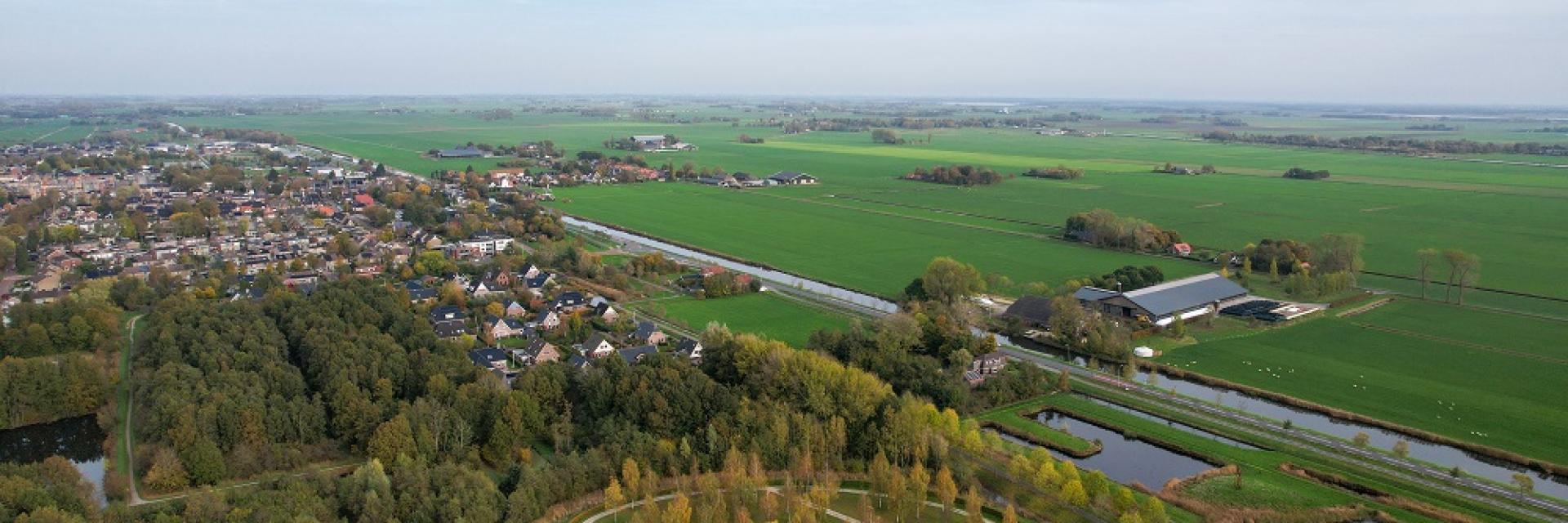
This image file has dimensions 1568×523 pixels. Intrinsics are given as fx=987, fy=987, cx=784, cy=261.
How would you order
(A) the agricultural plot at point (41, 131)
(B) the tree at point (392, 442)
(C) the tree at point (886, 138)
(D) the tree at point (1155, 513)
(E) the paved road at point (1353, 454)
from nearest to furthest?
(D) the tree at point (1155, 513), (E) the paved road at point (1353, 454), (B) the tree at point (392, 442), (A) the agricultural plot at point (41, 131), (C) the tree at point (886, 138)

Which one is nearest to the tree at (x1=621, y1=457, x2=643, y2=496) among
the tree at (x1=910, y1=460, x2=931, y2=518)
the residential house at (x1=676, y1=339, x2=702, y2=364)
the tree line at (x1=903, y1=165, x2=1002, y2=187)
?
the tree at (x1=910, y1=460, x2=931, y2=518)

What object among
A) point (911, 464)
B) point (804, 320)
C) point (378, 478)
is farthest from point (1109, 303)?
point (378, 478)

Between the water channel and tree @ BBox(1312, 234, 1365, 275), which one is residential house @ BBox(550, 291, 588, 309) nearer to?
the water channel

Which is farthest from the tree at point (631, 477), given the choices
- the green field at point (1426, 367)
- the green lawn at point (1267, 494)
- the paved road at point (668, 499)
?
the green field at point (1426, 367)

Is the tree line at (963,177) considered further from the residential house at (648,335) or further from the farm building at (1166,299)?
the residential house at (648,335)

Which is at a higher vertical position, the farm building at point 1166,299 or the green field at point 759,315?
the farm building at point 1166,299

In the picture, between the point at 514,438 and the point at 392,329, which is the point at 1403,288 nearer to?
the point at 514,438

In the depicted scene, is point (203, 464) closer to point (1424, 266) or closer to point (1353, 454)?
point (1353, 454)
